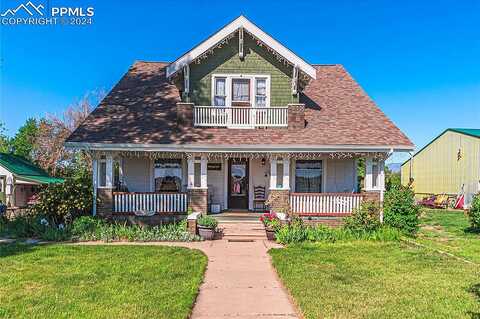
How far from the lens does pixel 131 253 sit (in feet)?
30.7

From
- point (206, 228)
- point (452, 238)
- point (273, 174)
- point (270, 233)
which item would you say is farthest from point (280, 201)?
point (452, 238)

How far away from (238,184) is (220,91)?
3739mm

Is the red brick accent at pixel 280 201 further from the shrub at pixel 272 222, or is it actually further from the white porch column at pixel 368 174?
the white porch column at pixel 368 174

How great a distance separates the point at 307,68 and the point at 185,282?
32.4 feet

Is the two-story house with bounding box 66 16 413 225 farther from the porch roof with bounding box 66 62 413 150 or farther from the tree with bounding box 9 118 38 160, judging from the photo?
the tree with bounding box 9 118 38 160

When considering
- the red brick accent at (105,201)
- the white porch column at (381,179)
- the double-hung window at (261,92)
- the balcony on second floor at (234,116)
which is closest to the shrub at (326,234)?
the white porch column at (381,179)

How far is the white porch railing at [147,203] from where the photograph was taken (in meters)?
13.2

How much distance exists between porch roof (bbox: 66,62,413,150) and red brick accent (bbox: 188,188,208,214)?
5.28 ft

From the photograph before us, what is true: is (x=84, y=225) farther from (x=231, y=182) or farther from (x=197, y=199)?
(x=231, y=182)

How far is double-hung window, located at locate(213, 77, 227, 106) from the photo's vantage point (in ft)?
48.1

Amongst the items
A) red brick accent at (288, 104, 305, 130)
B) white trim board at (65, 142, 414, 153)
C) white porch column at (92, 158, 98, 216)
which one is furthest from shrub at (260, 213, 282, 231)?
white porch column at (92, 158, 98, 216)

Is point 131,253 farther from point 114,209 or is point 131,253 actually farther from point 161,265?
point 114,209

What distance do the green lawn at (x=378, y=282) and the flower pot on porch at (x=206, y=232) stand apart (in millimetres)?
2492

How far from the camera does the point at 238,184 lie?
15.5 metres
